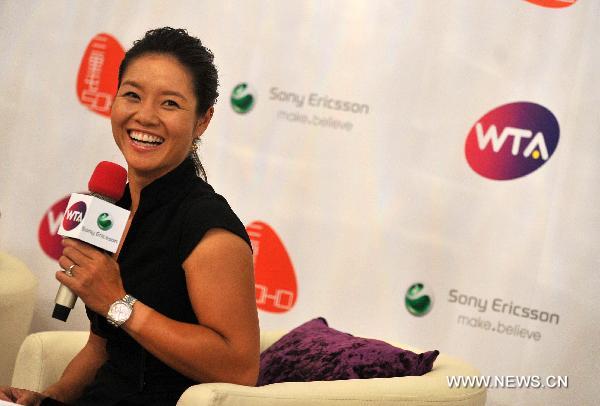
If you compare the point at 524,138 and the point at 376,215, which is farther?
the point at 376,215

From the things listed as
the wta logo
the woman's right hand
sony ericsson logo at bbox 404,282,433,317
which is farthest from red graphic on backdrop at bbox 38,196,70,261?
the woman's right hand

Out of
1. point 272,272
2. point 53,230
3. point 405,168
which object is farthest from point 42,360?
point 53,230

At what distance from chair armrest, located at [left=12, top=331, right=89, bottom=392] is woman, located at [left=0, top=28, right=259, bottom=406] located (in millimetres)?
376

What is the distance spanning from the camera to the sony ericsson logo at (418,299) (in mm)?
4027

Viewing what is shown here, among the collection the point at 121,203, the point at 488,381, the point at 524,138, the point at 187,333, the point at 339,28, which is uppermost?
the point at 339,28

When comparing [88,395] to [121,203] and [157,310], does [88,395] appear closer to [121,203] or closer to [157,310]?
[157,310]

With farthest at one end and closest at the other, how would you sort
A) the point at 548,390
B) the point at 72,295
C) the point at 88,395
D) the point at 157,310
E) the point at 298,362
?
the point at 548,390 → the point at 298,362 → the point at 88,395 → the point at 157,310 → the point at 72,295

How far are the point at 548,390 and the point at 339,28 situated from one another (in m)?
1.90

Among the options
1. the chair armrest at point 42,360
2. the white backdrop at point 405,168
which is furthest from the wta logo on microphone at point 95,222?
the white backdrop at point 405,168

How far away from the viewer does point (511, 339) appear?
3836mm

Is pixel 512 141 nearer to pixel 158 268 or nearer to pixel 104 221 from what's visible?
pixel 158 268

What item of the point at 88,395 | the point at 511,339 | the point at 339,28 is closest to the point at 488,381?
the point at 511,339

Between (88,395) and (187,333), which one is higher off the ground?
(187,333)

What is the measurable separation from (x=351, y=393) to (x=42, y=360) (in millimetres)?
909
